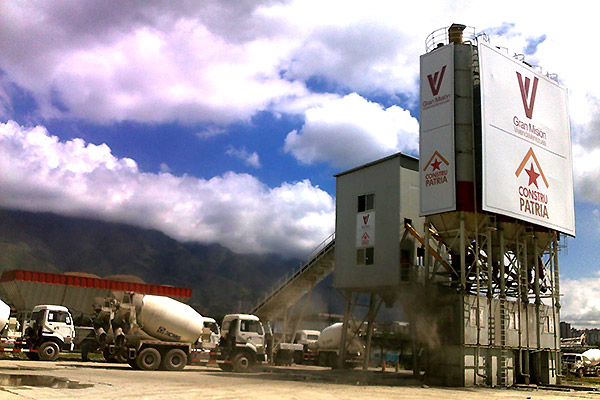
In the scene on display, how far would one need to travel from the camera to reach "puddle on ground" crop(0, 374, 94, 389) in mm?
16797

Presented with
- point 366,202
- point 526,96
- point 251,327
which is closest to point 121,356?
point 251,327

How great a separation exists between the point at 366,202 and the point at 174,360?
48.4 ft

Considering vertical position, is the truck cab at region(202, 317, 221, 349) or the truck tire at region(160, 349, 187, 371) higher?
the truck cab at region(202, 317, 221, 349)

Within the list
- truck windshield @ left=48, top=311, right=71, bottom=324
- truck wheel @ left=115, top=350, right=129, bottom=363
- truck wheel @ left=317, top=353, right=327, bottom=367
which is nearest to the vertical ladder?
truck wheel @ left=317, top=353, right=327, bottom=367

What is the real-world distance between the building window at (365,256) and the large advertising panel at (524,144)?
27.4 ft

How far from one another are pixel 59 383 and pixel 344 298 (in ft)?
71.6

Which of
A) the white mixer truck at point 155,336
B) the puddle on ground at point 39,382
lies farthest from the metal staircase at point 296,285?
the puddle on ground at point 39,382

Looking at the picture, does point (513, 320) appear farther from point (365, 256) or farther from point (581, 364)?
point (581, 364)

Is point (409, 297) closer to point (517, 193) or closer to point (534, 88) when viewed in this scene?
point (517, 193)

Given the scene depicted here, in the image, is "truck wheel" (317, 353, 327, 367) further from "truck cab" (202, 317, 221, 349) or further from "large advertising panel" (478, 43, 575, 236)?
"large advertising panel" (478, 43, 575, 236)

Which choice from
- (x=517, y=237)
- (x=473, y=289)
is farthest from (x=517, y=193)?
(x=473, y=289)

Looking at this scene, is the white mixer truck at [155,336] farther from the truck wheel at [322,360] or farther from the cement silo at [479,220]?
the truck wheel at [322,360]

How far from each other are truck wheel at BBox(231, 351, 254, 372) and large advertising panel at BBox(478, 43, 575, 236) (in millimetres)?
14475

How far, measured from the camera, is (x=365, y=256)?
1353 inches
